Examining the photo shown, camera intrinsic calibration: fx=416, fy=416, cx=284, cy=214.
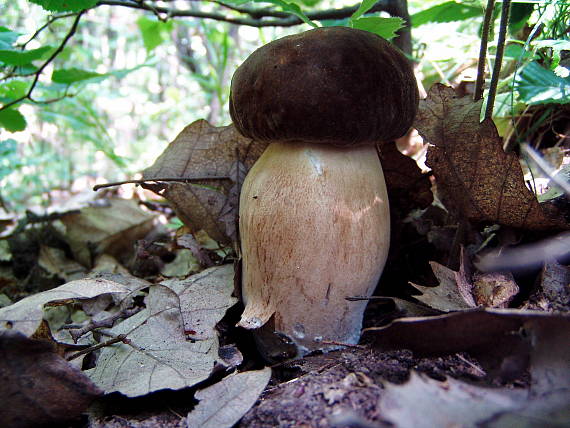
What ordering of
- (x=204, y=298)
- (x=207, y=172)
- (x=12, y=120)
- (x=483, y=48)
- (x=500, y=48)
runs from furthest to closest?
(x=12, y=120), (x=207, y=172), (x=204, y=298), (x=483, y=48), (x=500, y=48)

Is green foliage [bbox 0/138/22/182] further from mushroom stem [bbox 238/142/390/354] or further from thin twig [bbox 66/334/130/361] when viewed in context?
mushroom stem [bbox 238/142/390/354]

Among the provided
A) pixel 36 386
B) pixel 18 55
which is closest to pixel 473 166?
pixel 36 386

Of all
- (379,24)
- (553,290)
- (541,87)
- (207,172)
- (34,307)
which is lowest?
(553,290)

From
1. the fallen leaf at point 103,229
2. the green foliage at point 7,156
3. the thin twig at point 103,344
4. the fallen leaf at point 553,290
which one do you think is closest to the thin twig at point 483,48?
the fallen leaf at point 553,290

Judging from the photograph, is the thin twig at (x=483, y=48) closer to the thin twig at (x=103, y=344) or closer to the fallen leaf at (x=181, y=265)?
the fallen leaf at (x=181, y=265)

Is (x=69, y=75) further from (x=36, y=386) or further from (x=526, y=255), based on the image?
(x=526, y=255)

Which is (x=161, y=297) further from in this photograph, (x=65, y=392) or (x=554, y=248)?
(x=554, y=248)

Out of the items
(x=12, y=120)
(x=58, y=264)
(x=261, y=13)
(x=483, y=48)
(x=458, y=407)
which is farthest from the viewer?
(x=58, y=264)

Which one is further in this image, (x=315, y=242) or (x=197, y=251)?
(x=197, y=251)
